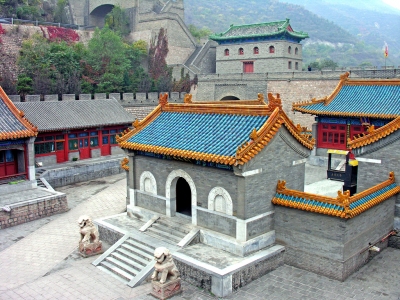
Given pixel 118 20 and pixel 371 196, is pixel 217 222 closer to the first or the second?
pixel 371 196

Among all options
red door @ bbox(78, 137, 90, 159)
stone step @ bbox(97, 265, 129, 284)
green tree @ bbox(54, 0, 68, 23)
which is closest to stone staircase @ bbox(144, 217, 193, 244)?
stone step @ bbox(97, 265, 129, 284)

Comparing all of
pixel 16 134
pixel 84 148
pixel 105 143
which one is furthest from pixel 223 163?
pixel 105 143

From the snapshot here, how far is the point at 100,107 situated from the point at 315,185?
1673cm

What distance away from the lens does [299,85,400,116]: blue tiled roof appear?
21.1m

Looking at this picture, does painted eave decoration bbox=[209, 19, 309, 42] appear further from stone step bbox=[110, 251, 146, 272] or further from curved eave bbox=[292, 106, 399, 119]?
stone step bbox=[110, 251, 146, 272]

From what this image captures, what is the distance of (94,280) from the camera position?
12.8m

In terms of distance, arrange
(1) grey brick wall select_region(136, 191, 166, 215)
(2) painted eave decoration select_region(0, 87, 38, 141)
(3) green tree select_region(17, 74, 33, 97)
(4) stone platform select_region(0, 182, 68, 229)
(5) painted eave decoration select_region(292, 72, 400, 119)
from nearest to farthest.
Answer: (1) grey brick wall select_region(136, 191, 166, 215), (4) stone platform select_region(0, 182, 68, 229), (2) painted eave decoration select_region(0, 87, 38, 141), (5) painted eave decoration select_region(292, 72, 400, 119), (3) green tree select_region(17, 74, 33, 97)

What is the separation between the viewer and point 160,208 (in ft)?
50.5

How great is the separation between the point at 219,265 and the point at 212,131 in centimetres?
441

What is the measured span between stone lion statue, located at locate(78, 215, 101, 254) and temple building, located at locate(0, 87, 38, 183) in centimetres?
685

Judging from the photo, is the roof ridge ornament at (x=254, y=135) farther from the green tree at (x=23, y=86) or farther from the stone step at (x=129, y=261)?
the green tree at (x=23, y=86)

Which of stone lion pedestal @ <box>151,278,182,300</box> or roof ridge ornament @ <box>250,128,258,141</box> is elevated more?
roof ridge ornament @ <box>250,128,258,141</box>

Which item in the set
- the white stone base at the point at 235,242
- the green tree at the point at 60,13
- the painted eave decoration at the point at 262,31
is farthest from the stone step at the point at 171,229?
the green tree at the point at 60,13

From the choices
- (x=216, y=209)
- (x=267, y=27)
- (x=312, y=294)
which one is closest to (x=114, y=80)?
(x=267, y=27)
